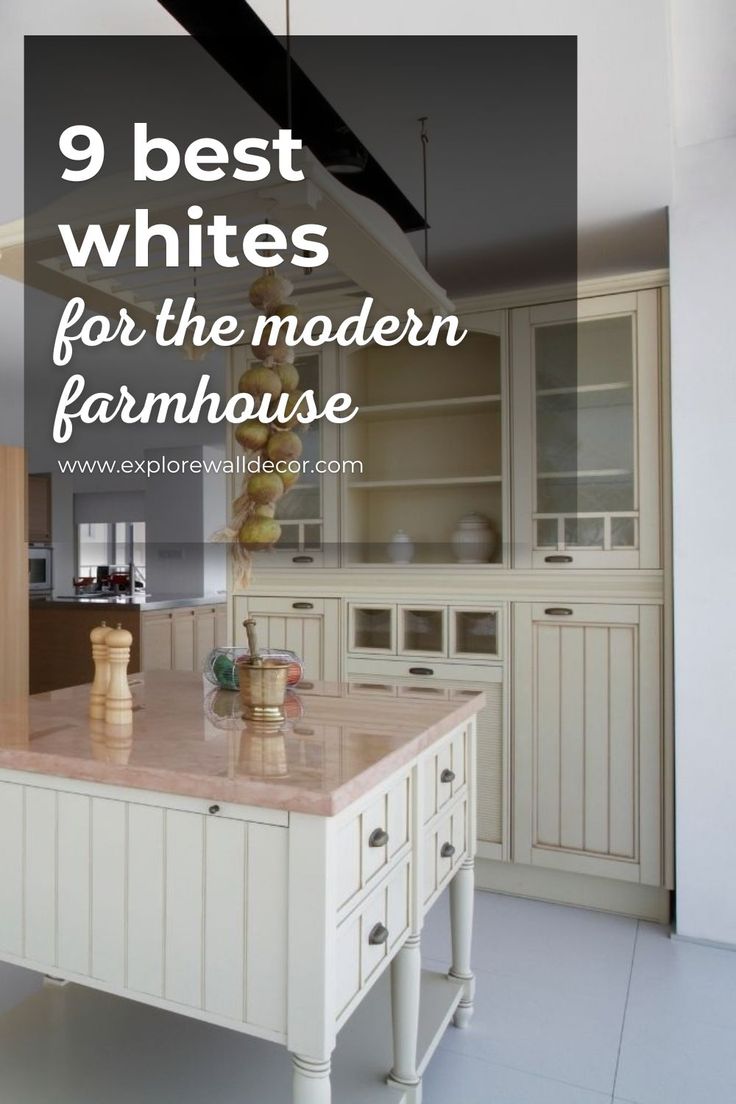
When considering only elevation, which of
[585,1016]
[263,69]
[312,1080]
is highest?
[263,69]

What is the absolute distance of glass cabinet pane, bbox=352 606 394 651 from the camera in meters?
3.32

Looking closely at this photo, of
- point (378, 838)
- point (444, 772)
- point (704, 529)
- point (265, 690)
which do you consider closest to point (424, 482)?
point (704, 529)

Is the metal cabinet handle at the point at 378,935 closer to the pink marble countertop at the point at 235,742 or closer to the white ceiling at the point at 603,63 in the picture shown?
the pink marble countertop at the point at 235,742

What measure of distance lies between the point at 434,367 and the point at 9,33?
220 cm

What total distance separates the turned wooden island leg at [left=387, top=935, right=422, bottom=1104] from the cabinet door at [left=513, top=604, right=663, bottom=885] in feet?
4.66

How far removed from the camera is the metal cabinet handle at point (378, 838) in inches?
56.4

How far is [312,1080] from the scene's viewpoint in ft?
4.15

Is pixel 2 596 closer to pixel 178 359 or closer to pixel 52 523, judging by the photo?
pixel 178 359

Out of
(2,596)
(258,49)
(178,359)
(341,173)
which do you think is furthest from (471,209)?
(2,596)

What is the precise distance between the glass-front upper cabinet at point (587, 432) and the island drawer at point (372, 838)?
163 cm

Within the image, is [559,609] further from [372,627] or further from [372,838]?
[372,838]

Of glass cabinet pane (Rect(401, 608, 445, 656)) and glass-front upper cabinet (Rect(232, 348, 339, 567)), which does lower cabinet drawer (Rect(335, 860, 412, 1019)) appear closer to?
glass cabinet pane (Rect(401, 608, 445, 656))

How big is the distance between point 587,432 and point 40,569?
6.24 meters

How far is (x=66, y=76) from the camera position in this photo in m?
1.94
